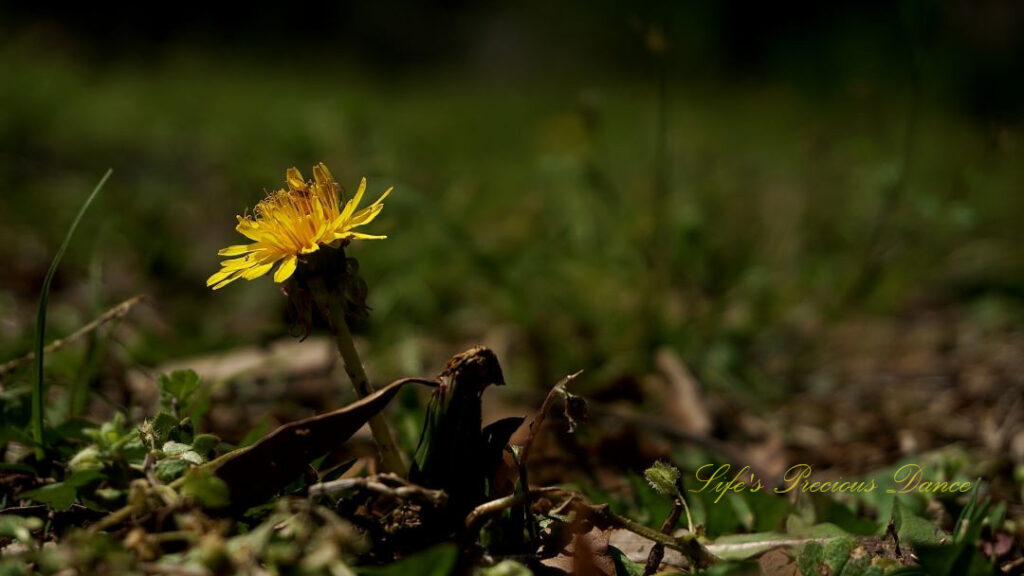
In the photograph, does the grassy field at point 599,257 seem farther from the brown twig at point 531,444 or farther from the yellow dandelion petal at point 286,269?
the yellow dandelion petal at point 286,269

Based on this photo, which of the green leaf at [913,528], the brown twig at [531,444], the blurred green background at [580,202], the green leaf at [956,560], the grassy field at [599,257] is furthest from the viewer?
the blurred green background at [580,202]

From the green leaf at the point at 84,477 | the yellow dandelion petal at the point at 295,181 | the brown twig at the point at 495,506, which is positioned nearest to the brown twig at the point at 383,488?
the brown twig at the point at 495,506

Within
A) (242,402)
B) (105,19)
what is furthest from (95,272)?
(105,19)

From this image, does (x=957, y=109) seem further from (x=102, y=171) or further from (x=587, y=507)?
(x=587, y=507)

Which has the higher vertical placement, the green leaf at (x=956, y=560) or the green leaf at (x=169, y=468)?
the green leaf at (x=169, y=468)

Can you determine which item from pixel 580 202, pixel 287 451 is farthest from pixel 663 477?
pixel 580 202

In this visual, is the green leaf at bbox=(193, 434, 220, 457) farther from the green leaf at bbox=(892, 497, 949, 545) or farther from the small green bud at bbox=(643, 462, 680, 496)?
the green leaf at bbox=(892, 497, 949, 545)

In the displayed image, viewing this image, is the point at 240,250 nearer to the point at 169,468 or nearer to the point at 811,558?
the point at 169,468
